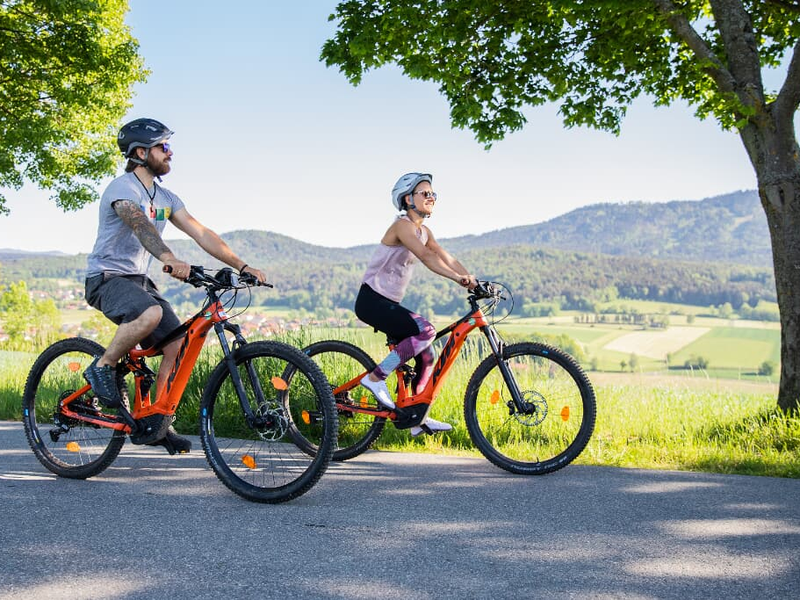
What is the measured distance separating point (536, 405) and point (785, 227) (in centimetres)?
382

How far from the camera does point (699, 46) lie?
26.9ft

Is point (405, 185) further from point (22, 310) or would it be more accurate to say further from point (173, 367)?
point (22, 310)

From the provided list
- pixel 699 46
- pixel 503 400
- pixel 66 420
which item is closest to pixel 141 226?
pixel 66 420

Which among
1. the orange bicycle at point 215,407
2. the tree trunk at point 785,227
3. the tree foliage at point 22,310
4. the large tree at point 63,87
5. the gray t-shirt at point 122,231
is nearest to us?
the orange bicycle at point 215,407

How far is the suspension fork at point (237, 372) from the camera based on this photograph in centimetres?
462

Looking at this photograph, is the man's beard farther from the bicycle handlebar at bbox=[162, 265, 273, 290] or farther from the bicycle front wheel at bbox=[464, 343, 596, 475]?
the bicycle front wheel at bbox=[464, 343, 596, 475]

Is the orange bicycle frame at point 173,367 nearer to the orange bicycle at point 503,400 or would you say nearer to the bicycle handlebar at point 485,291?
the orange bicycle at point 503,400

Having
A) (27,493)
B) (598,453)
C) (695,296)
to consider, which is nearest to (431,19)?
(598,453)

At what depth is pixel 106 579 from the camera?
132 inches

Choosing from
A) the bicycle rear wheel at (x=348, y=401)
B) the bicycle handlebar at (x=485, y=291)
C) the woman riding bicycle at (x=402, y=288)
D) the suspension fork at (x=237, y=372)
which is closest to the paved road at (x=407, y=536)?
the bicycle rear wheel at (x=348, y=401)

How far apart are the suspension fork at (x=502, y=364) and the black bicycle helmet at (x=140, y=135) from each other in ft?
8.00

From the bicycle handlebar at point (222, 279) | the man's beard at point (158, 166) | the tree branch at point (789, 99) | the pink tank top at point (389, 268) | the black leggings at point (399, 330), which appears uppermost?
the tree branch at point (789, 99)

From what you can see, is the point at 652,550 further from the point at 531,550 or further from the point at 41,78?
the point at 41,78

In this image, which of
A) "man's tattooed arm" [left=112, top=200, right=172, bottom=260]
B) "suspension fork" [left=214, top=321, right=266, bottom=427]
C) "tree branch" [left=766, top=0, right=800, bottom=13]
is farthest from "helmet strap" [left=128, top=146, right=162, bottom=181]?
"tree branch" [left=766, top=0, right=800, bottom=13]
